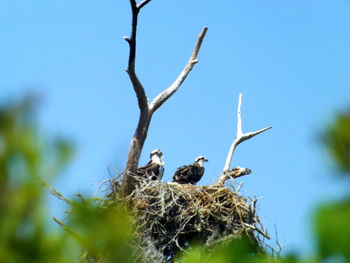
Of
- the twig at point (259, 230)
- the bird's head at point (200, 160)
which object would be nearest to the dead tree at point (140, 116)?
the twig at point (259, 230)

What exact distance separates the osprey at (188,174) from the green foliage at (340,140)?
10966 mm

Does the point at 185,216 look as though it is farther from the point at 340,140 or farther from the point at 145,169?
the point at 340,140

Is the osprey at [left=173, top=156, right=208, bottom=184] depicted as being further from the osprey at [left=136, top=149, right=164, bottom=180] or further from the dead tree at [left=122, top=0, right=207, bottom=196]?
the dead tree at [left=122, top=0, right=207, bottom=196]

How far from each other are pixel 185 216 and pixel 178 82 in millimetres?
1943

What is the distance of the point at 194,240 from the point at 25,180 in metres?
8.83

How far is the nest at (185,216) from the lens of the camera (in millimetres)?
9156

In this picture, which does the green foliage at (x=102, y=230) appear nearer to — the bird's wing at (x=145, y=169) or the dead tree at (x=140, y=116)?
the dead tree at (x=140, y=116)

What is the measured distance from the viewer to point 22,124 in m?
1.02

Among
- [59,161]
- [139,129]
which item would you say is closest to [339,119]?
[59,161]

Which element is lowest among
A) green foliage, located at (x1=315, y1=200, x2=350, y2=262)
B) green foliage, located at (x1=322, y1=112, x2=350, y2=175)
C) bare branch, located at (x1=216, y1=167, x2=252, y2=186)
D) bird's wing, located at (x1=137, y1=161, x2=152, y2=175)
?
Answer: green foliage, located at (x1=315, y1=200, x2=350, y2=262)

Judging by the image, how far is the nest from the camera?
9156mm

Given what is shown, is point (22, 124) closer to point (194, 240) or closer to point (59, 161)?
point (59, 161)

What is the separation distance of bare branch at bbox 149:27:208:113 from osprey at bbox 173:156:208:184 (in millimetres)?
2425

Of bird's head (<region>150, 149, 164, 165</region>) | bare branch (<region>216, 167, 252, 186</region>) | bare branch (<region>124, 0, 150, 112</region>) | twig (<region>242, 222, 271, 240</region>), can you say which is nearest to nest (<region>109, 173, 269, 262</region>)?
twig (<region>242, 222, 271, 240</region>)
